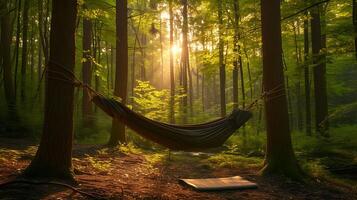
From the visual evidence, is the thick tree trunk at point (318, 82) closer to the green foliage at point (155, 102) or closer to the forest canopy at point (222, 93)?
the forest canopy at point (222, 93)

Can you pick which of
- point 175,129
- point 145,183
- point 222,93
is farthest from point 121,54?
point 222,93

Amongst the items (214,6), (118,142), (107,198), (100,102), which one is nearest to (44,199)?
(107,198)

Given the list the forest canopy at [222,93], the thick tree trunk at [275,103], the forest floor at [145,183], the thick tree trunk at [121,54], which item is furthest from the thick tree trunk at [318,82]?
the thick tree trunk at [121,54]

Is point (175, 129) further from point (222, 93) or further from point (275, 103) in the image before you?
point (222, 93)

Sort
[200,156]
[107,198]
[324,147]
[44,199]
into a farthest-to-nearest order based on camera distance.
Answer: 1. [200,156]
2. [324,147]
3. [107,198]
4. [44,199]

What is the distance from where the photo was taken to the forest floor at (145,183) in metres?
4.14

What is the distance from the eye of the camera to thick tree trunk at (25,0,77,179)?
181 inches

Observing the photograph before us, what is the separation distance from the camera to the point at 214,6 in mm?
14008

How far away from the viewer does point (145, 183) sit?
18.4ft

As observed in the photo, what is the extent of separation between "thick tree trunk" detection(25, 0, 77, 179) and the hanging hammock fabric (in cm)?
48

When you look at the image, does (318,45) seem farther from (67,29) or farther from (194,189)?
(67,29)

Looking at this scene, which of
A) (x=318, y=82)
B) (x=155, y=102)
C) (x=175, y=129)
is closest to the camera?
(x=175, y=129)

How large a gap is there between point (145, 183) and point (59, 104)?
1.82m

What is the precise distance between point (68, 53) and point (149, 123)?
146 cm
